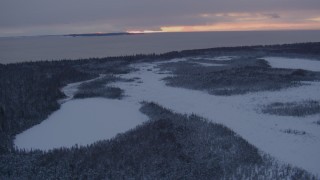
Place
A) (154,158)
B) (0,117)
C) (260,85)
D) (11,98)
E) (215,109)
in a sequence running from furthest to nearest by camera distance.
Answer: (260,85), (11,98), (215,109), (0,117), (154,158)

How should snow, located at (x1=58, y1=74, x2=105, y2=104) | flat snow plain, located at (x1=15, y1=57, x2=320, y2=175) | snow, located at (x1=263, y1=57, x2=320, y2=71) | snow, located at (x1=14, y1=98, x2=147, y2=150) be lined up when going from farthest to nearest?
snow, located at (x1=263, y1=57, x2=320, y2=71)
snow, located at (x1=58, y1=74, x2=105, y2=104)
snow, located at (x1=14, y1=98, x2=147, y2=150)
flat snow plain, located at (x1=15, y1=57, x2=320, y2=175)

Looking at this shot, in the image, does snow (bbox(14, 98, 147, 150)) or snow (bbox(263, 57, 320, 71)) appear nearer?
snow (bbox(14, 98, 147, 150))

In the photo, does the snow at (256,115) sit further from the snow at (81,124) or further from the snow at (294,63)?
the snow at (294,63)

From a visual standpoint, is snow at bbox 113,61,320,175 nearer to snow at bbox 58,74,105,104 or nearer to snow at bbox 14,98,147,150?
snow at bbox 14,98,147,150

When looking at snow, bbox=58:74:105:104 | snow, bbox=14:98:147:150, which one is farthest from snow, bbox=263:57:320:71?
snow, bbox=14:98:147:150

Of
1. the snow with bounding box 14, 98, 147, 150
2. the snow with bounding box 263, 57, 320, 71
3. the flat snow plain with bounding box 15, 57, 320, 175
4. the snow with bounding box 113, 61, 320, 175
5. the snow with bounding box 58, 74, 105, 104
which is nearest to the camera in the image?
the snow with bounding box 113, 61, 320, 175

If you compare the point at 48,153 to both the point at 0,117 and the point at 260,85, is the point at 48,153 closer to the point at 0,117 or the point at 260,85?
the point at 0,117

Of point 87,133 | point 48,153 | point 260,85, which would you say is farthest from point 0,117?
point 260,85
